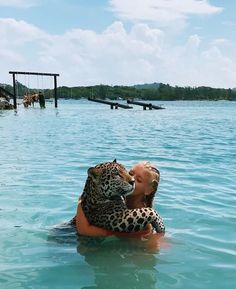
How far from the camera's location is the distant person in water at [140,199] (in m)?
6.78

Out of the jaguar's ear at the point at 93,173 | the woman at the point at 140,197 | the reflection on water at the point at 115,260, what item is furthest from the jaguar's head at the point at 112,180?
the reflection on water at the point at 115,260

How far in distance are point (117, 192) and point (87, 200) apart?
1.62ft

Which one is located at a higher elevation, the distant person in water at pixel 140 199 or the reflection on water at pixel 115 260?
the distant person in water at pixel 140 199

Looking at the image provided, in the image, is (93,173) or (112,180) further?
(93,173)

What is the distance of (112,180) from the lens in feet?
20.9

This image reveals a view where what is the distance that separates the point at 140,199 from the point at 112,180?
2.43 ft

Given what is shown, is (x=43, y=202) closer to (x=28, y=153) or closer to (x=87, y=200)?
(x=87, y=200)

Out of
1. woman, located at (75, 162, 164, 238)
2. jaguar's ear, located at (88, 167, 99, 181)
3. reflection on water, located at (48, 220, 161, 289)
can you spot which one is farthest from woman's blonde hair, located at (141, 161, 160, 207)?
jaguar's ear, located at (88, 167, 99, 181)

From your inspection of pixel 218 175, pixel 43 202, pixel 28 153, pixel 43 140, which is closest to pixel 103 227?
pixel 43 202

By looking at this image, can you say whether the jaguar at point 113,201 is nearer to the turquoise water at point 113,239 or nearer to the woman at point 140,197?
the woman at point 140,197

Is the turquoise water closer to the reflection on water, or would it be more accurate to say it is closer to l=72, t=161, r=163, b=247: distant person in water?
the reflection on water

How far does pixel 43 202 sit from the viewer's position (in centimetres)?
1053

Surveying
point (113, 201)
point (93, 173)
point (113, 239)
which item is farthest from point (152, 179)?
point (113, 239)

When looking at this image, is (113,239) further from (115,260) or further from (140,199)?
(140,199)
